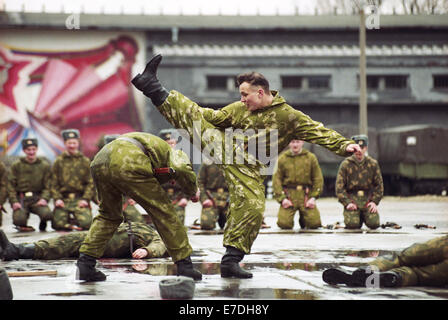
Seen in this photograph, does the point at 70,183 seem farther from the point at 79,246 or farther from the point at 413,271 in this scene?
the point at 413,271

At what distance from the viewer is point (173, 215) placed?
6012mm

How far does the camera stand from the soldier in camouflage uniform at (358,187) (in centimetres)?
1235

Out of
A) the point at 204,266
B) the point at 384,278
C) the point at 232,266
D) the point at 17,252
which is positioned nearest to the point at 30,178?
the point at 17,252

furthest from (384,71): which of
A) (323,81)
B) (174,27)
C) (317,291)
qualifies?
(317,291)

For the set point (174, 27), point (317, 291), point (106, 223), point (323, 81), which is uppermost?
point (174, 27)

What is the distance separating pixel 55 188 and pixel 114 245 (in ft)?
17.7

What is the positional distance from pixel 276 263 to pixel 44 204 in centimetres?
658

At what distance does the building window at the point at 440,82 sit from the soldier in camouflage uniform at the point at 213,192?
66.8 ft

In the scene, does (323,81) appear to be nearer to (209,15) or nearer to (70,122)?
(209,15)

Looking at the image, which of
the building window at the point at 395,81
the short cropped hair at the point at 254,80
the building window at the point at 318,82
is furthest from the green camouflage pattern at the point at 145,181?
the building window at the point at 395,81

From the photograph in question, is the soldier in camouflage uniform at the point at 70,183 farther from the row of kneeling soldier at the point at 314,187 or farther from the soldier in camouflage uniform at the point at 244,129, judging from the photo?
the soldier in camouflage uniform at the point at 244,129

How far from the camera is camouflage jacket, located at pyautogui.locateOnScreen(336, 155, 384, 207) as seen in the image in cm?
1251

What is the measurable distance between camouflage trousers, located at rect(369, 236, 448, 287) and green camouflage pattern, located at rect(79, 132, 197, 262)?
1.53m

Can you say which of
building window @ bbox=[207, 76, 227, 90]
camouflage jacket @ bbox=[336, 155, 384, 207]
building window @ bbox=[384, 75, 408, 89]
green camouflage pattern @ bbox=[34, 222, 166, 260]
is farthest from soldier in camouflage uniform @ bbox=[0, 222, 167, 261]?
building window @ bbox=[384, 75, 408, 89]
